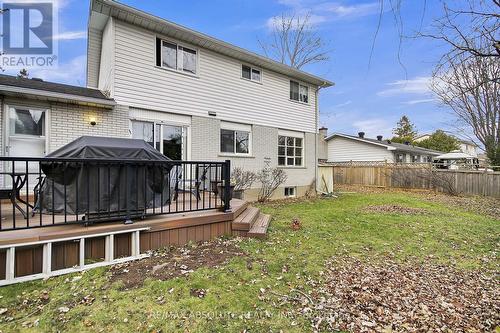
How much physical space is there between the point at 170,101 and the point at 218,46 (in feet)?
9.51

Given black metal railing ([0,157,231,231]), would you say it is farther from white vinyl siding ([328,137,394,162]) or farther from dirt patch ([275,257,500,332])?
white vinyl siding ([328,137,394,162])

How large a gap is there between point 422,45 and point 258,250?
3.82 meters

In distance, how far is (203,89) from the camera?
9602 millimetres

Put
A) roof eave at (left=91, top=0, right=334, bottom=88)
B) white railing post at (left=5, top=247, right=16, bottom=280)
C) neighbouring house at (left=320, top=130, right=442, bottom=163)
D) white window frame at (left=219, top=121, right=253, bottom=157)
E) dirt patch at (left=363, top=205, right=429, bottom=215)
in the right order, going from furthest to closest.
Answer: neighbouring house at (left=320, top=130, right=442, bottom=163) → white window frame at (left=219, top=121, right=253, bottom=157) → dirt patch at (left=363, top=205, right=429, bottom=215) → roof eave at (left=91, top=0, right=334, bottom=88) → white railing post at (left=5, top=247, right=16, bottom=280)

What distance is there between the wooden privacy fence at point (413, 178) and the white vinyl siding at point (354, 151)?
4.89m

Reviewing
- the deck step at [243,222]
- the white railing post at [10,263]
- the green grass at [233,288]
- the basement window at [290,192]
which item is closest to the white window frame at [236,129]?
the basement window at [290,192]

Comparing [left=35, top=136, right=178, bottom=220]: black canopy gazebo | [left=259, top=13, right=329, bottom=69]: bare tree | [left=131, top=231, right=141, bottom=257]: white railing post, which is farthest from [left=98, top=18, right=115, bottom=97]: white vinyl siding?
[left=259, top=13, right=329, bottom=69]: bare tree

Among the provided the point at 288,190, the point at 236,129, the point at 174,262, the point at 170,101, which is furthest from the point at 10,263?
the point at 288,190

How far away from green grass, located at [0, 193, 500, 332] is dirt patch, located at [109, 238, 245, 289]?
0.15 meters

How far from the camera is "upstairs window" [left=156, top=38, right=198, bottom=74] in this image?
860cm

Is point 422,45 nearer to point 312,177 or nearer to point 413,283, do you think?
point 413,283

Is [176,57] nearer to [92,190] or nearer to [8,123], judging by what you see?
[8,123]

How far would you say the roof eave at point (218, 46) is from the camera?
738 centimetres
